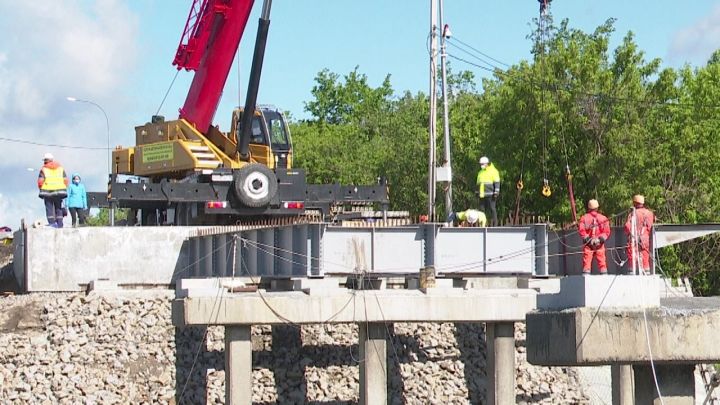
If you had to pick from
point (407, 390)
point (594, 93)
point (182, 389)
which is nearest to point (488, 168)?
point (407, 390)

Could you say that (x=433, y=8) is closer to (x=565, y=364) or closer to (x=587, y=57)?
(x=587, y=57)

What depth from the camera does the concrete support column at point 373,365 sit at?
21734mm

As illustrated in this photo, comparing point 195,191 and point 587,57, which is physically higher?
point 587,57

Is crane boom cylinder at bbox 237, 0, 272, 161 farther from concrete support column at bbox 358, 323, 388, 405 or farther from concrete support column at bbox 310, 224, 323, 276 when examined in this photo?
concrete support column at bbox 358, 323, 388, 405

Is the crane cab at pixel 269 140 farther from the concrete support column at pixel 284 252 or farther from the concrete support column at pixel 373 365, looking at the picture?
the concrete support column at pixel 373 365

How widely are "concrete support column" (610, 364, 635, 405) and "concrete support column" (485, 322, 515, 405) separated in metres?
1.57

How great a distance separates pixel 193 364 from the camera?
24375 millimetres

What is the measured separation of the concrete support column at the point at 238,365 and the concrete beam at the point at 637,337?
10.8m

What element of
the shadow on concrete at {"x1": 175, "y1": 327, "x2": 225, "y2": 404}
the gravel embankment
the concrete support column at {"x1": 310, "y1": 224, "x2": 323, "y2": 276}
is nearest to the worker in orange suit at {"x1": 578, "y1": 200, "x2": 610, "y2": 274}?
the gravel embankment

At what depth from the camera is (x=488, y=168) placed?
29.0 metres

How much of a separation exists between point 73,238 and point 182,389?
243 inches

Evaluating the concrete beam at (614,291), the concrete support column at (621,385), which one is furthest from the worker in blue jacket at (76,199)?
the concrete beam at (614,291)

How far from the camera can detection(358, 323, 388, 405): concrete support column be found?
856 inches

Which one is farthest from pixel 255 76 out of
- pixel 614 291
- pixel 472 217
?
pixel 614 291
